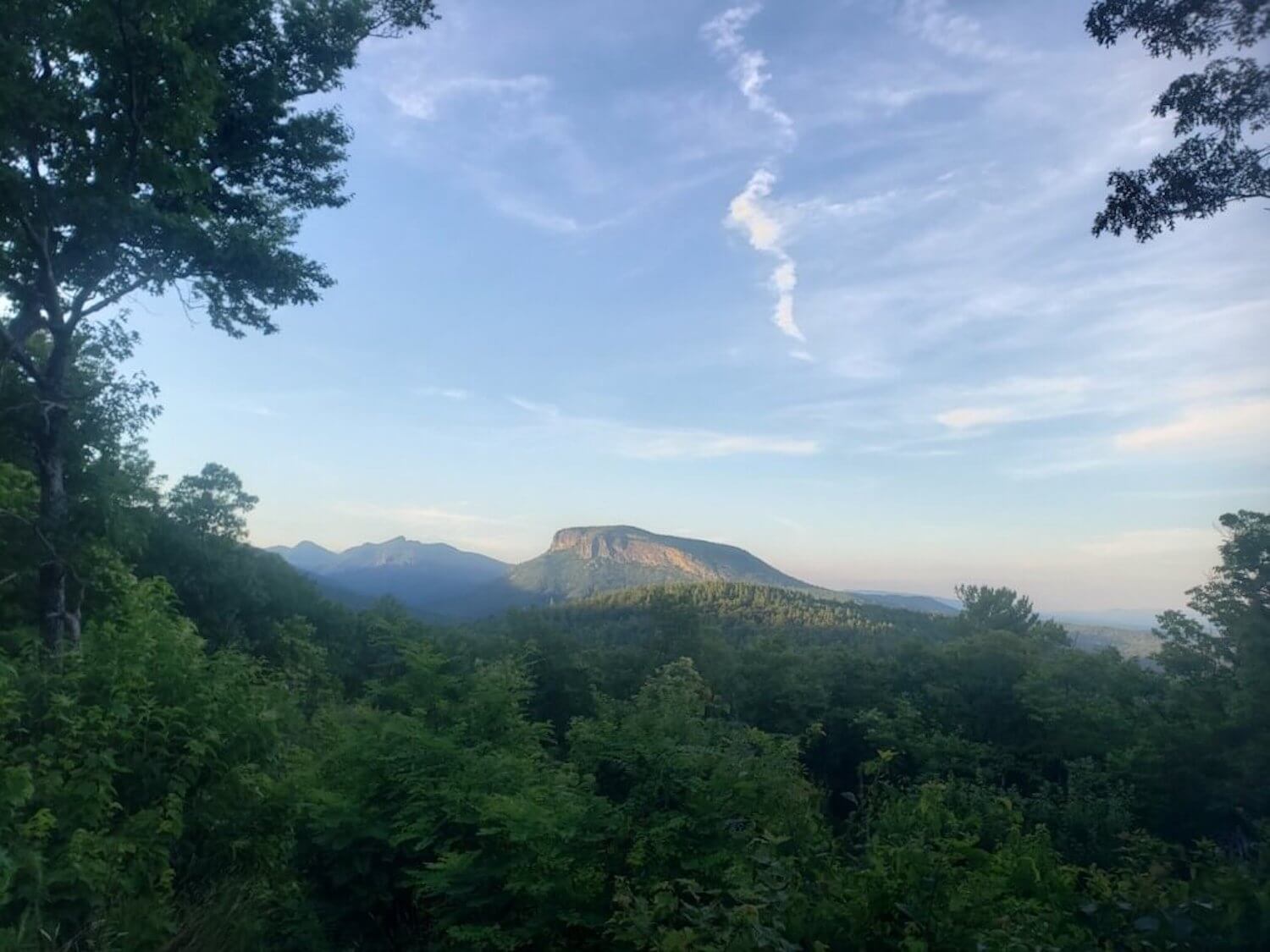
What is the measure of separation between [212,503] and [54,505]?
2720 centimetres

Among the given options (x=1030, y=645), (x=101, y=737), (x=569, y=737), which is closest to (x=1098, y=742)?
(x=1030, y=645)

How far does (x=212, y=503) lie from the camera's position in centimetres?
3500

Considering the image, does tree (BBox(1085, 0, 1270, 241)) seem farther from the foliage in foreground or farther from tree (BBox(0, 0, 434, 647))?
tree (BBox(0, 0, 434, 647))

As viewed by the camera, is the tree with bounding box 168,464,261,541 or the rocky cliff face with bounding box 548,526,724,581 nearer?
the tree with bounding box 168,464,261,541

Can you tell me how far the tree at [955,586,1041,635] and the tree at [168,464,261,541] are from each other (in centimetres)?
4252

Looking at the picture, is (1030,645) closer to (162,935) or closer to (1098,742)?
(1098,742)

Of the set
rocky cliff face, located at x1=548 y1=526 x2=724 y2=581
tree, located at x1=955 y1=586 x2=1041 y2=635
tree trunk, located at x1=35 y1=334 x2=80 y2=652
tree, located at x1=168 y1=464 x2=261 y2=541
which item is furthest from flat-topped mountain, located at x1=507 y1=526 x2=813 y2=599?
tree trunk, located at x1=35 y1=334 x2=80 y2=652

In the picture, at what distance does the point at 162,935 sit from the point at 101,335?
28.9ft

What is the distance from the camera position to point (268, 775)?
6.74 meters

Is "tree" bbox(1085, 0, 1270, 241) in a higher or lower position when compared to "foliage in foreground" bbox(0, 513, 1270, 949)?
higher

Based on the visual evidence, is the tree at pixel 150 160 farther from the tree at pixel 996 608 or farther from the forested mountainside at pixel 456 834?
the tree at pixel 996 608

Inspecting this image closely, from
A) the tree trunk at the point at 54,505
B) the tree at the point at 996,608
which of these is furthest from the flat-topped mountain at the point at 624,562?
the tree trunk at the point at 54,505

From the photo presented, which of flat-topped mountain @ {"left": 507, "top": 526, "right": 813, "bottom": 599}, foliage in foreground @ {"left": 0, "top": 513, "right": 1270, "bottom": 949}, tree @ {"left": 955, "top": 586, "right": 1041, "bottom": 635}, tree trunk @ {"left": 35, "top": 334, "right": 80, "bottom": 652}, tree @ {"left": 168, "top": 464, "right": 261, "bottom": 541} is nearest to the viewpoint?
foliage in foreground @ {"left": 0, "top": 513, "right": 1270, "bottom": 949}

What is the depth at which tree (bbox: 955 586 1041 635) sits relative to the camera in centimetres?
5456
